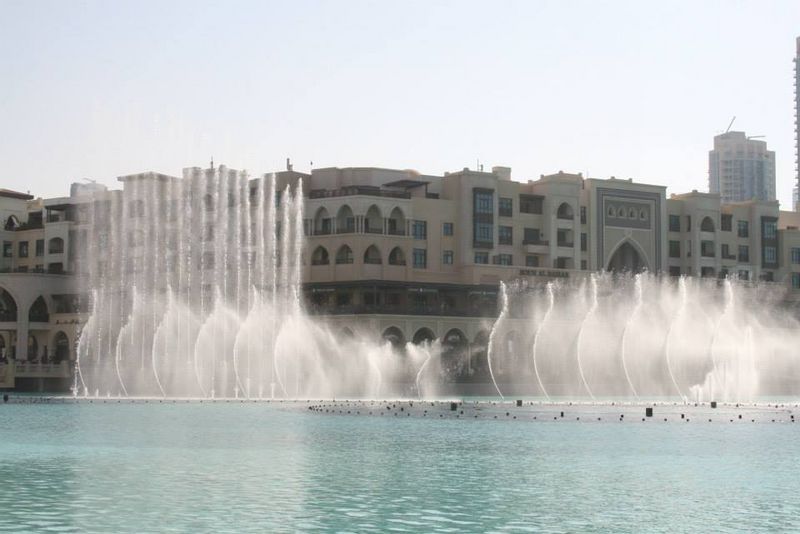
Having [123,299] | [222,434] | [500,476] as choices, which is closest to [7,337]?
[123,299]

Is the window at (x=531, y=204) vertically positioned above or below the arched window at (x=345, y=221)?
above

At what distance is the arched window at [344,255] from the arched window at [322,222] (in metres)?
2.03

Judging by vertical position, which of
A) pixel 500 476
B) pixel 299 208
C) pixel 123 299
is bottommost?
pixel 500 476

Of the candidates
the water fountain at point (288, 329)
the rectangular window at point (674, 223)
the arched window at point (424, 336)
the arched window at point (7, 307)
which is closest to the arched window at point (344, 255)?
the water fountain at point (288, 329)

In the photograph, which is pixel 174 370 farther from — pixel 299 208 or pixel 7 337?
pixel 7 337

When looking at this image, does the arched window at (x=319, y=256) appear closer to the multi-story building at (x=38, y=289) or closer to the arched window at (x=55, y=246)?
the multi-story building at (x=38, y=289)

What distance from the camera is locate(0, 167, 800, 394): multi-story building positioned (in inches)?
4466

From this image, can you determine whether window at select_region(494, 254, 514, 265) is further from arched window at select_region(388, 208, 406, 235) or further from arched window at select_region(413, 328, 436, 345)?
arched window at select_region(413, 328, 436, 345)

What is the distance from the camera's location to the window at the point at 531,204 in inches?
4985

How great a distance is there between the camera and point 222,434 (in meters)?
50.0

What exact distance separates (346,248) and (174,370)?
28263 millimetres

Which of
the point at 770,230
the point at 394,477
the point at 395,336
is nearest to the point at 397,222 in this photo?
the point at 395,336

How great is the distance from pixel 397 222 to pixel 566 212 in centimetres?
1908

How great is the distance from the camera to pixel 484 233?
397 feet
